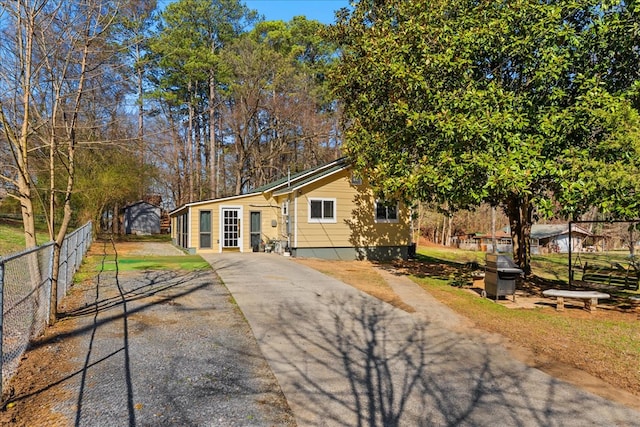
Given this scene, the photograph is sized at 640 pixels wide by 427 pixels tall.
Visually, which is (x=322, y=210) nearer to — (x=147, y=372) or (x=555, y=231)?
(x=147, y=372)

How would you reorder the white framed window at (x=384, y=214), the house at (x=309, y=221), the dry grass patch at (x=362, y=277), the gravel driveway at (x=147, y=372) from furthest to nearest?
the white framed window at (x=384, y=214), the house at (x=309, y=221), the dry grass patch at (x=362, y=277), the gravel driveway at (x=147, y=372)

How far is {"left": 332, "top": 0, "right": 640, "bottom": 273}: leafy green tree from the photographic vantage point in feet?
24.3

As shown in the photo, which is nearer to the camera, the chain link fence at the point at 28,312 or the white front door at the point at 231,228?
the chain link fence at the point at 28,312

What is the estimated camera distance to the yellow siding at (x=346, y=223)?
52.1ft

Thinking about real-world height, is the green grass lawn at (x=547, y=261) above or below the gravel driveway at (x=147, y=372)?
below

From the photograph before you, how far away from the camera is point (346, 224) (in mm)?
16453

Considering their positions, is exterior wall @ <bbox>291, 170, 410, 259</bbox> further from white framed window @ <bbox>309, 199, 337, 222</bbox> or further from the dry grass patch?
the dry grass patch

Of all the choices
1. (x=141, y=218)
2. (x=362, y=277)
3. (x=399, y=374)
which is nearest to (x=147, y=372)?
(x=399, y=374)

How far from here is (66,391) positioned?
3732 mm

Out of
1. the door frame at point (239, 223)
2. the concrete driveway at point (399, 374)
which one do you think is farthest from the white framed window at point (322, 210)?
the concrete driveway at point (399, 374)

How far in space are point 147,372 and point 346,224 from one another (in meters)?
12.6

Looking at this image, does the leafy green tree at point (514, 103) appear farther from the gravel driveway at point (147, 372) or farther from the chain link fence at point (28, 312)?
the chain link fence at point (28, 312)

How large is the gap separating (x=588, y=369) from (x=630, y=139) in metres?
4.18

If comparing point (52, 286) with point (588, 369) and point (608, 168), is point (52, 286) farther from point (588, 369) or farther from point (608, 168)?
point (608, 168)
